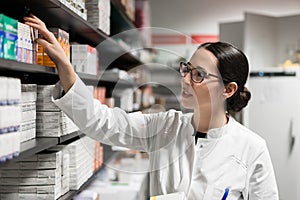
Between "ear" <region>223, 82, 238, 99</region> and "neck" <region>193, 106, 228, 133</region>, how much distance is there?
9 cm

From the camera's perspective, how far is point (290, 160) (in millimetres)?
5012

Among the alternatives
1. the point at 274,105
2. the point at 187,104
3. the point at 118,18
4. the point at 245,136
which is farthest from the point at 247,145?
the point at 274,105

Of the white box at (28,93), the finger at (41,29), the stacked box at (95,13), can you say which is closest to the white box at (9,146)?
the white box at (28,93)

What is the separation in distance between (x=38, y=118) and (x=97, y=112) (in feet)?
1.11

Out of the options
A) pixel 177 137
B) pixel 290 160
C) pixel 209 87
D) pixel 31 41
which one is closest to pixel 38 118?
pixel 31 41

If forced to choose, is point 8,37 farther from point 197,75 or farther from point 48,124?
point 197,75

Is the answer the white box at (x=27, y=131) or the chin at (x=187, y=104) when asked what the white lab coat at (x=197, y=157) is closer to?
the chin at (x=187, y=104)

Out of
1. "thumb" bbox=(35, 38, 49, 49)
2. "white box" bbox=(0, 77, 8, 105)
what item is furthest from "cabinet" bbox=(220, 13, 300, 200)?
Result: "white box" bbox=(0, 77, 8, 105)

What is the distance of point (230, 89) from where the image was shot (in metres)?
2.04

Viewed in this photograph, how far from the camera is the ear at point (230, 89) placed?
2.02m

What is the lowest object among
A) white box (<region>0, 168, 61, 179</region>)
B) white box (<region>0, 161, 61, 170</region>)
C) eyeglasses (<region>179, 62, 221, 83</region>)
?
white box (<region>0, 168, 61, 179</region>)

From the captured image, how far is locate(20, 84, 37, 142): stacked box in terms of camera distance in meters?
1.70

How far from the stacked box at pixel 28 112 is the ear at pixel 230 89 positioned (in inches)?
34.5

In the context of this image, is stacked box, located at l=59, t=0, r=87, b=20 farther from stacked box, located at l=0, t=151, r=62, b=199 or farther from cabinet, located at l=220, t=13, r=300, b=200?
cabinet, located at l=220, t=13, r=300, b=200
